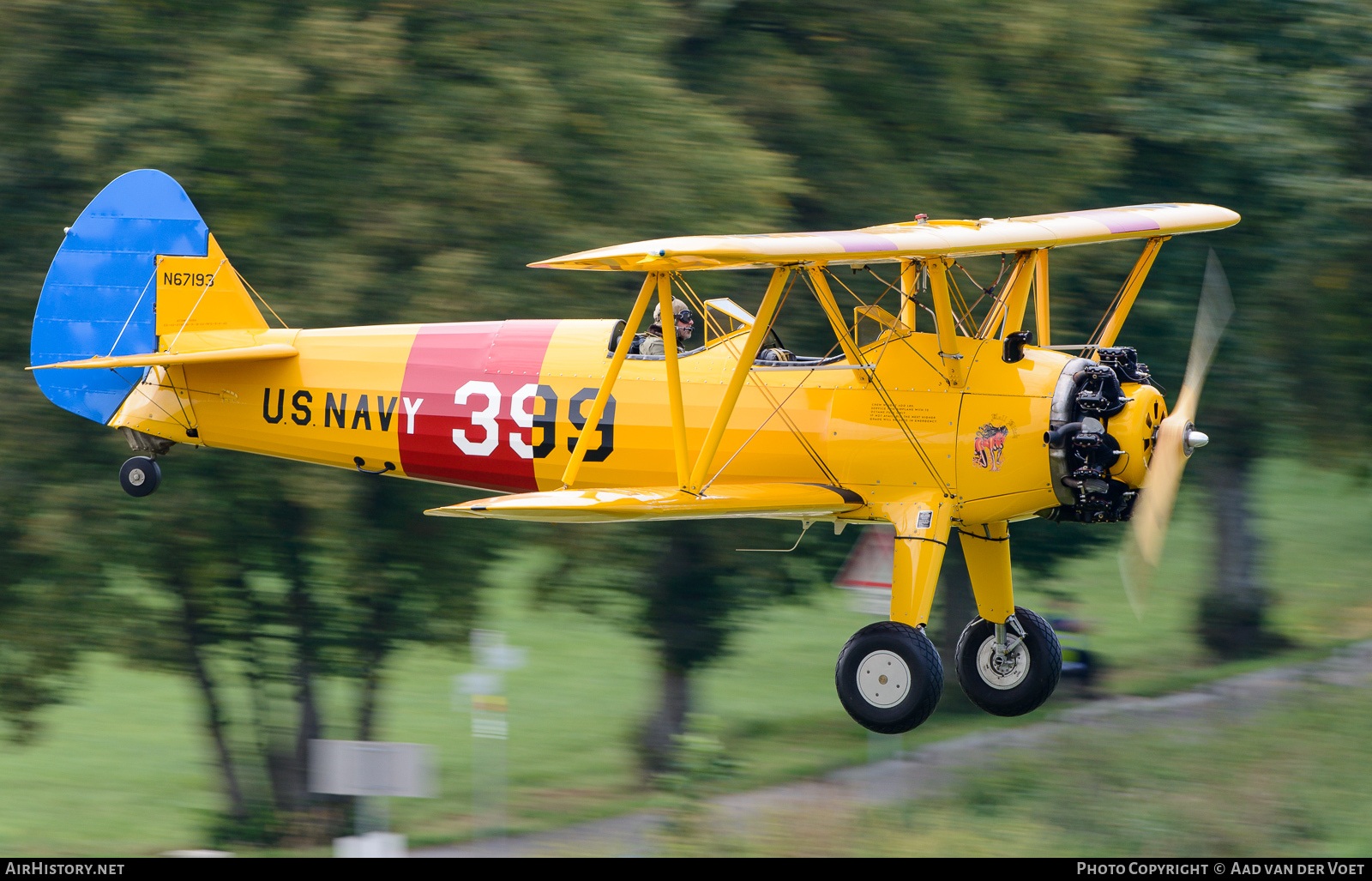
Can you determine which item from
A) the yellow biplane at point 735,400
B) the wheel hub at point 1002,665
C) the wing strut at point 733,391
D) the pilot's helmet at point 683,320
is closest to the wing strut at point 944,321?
the yellow biplane at point 735,400

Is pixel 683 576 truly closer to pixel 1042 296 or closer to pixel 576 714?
pixel 1042 296

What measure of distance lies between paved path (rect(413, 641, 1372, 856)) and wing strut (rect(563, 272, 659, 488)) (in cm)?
832

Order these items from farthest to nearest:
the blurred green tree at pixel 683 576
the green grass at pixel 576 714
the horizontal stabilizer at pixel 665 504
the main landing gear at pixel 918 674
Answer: the green grass at pixel 576 714 → the blurred green tree at pixel 683 576 → the main landing gear at pixel 918 674 → the horizontal stabilizer at pixel 665 504

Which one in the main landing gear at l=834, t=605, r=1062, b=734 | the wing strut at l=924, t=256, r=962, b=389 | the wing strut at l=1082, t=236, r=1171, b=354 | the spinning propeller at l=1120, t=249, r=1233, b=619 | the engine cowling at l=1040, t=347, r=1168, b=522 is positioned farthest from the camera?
the wing strut at l=1082, t=236, r=1171, b=354

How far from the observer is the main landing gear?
8461 mm

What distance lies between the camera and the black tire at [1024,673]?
9.36 meters

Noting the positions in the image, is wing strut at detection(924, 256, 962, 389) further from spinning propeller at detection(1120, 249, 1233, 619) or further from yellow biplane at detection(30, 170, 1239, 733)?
spinning propeller at detection(1120, 249, 1233, 619)

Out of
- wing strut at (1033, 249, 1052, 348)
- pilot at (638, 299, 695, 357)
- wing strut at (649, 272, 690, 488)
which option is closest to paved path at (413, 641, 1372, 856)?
pilot at (638, 299, 695, 357)

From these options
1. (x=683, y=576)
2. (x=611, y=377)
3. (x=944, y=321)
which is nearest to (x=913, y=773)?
(x=683, y=576)

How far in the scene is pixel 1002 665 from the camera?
948 centimetres

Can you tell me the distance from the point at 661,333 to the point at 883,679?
9.51 ft

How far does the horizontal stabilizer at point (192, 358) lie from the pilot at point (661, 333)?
2.85 meters

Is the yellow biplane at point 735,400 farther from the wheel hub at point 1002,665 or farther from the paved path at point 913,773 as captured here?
the paved path at point 913,773

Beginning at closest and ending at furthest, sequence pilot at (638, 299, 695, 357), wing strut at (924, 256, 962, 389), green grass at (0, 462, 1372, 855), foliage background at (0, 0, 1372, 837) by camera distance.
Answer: wing strut at (924, 256, 962, 389) → pilot at (638, 299, 695, 357) → foliage background at (0, 0, 1372, 837) → green grass at (0, 462, 1372, 855)
